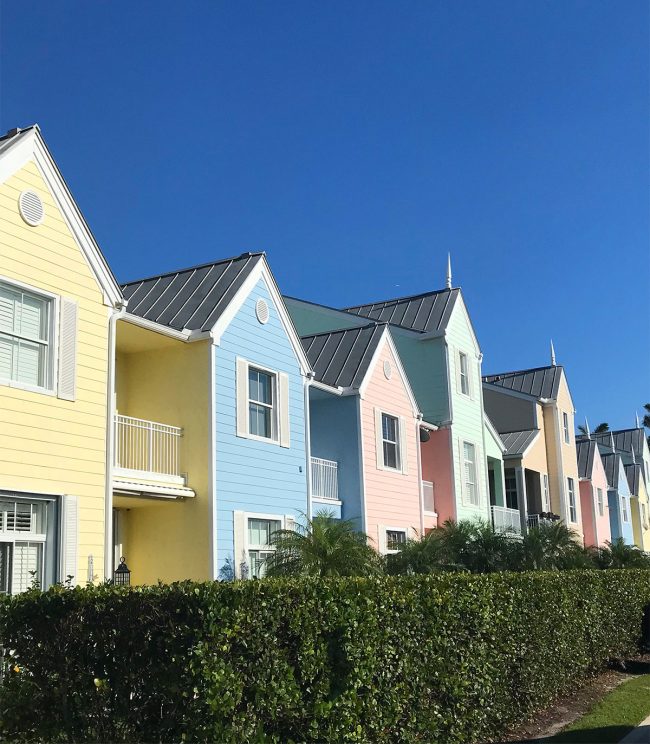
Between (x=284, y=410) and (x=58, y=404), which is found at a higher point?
(x=284, y=410)

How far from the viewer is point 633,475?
5503 cm

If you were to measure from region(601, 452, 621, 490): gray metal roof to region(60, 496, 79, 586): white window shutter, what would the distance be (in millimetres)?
40263

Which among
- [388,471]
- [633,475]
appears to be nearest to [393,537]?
[388,471]

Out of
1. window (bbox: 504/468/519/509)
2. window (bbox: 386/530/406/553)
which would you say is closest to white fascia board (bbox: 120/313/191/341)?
window (bbox: 386/530/406/553)

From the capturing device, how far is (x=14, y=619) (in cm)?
711

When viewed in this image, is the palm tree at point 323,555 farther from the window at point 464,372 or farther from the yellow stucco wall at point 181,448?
the window at point 464,372

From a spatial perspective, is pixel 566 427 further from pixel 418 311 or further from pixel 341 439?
pixel 341 439

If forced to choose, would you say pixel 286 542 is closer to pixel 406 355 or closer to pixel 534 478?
pixel 406 355

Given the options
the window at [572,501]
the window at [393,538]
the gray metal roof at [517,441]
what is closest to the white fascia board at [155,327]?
the window at [393,538]

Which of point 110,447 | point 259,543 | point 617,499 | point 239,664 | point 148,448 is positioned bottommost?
point 239,664

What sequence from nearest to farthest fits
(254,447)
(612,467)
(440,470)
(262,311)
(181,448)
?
(181,448)
(254,447)
(262,311)
(440,470)
(612,467)

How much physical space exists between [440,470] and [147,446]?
39.2 ft

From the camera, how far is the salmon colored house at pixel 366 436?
2038 centimetres

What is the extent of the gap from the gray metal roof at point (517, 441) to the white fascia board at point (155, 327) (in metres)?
19.3
